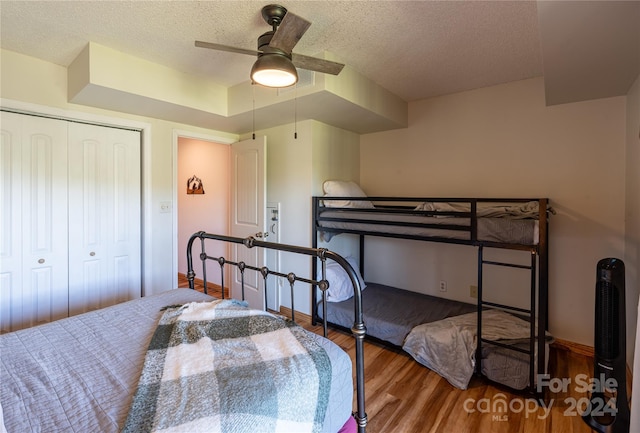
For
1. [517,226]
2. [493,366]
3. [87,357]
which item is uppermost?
[517,226]

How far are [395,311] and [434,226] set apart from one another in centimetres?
102

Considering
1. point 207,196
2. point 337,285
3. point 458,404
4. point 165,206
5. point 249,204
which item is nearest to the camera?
point 458,404

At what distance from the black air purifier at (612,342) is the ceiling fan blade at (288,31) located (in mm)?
1954

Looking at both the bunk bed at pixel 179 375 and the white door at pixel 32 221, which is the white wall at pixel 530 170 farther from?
the white door at pixel 32 221

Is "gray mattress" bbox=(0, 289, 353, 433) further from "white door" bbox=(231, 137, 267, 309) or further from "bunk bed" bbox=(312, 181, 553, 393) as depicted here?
"white door" bbox=(231, 137, 267, 309)

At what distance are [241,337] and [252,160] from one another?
7.91 ft

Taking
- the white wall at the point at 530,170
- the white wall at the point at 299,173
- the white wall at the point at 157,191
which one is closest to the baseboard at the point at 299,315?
the white wall at the point at 299,173

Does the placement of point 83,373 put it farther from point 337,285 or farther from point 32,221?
point 337,285

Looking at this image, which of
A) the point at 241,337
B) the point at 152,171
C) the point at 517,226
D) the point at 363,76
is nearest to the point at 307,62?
the point at 363,76

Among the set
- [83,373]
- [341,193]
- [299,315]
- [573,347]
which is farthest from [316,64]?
[573,347]

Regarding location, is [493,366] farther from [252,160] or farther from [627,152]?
[252,160]

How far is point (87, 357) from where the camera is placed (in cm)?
121

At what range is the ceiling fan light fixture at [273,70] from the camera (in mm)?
1683

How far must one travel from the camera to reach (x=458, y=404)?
6.50 feet
